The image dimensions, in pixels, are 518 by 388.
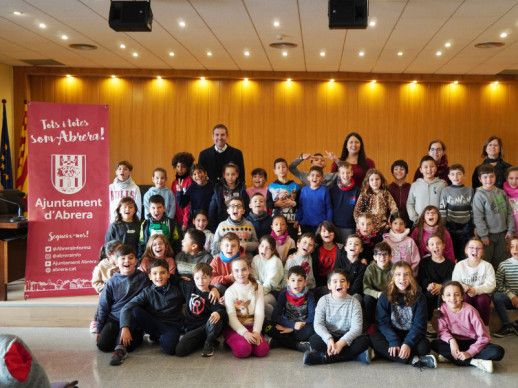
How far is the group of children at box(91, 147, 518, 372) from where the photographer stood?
3963 millimetres

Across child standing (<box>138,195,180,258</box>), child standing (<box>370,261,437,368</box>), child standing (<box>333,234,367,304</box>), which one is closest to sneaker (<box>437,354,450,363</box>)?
child standing (<box>370,261,437,368</box>)

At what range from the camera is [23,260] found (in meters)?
5.26

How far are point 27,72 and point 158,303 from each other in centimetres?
852

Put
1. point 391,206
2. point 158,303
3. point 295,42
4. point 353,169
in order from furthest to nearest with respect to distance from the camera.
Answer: point 295,42 < point 353,169 < point 391,206 < point 158,303

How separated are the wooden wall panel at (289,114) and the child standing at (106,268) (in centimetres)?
639

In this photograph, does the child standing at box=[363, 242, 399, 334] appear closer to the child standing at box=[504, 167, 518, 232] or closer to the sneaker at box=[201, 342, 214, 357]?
the sneaker at box=[201, 342, 214, 357]

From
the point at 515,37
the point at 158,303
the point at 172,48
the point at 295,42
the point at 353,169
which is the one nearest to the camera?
the point at 158,303

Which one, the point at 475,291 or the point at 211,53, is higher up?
the point at 211,53

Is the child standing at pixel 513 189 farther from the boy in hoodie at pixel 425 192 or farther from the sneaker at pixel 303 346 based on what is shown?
the sneaker at pixel 303 346

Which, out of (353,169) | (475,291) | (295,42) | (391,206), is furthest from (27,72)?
(475,291)

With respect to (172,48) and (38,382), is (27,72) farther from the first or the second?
(38,382)

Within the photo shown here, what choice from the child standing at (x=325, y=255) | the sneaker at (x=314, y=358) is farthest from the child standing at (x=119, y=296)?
the child standing at (x=325, y=255)

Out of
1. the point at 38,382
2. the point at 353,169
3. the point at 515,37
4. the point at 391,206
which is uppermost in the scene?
the point at 515,37

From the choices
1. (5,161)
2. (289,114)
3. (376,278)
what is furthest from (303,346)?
(5,161)
